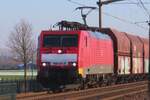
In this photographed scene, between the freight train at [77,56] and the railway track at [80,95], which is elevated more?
the freight train at [77,56]

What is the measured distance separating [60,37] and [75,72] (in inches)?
97.5

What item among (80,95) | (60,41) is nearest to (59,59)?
(60,41)

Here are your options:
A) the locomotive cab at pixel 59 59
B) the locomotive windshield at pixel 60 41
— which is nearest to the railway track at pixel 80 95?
the locomotive cab at pixel 59 59

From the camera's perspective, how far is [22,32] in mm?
51469

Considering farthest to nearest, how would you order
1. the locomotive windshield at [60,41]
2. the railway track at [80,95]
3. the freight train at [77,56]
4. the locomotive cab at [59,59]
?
the locomotive windshield at [60,41] < the freight train at [77,56] < the locomotive cab at [59,59] < the railway track at [80,95]

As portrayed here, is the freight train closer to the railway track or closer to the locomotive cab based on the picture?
the locomotive cab

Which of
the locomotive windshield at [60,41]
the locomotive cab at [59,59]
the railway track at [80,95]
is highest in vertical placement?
the locomotive windshield at [60,41]

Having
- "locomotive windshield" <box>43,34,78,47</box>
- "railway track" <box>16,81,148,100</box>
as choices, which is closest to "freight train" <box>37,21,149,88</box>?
"locomotive windshield" <box>43,34,78,47</box>

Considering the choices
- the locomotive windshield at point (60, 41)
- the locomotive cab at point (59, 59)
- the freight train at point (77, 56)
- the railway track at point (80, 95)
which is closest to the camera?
the railway track at point (80, 95)

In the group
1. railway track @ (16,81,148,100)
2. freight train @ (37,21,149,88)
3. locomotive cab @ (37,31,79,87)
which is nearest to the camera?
railway track @ (16,81,148,100)

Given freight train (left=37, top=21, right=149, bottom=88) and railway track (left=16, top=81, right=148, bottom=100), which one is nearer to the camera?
railway track (left=16, top=81, right=148, bottom=100)

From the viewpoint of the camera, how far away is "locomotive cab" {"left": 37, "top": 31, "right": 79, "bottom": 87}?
30.8 metres

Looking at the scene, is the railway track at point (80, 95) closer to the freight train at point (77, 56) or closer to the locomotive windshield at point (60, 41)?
the freight train at point (77, 56)

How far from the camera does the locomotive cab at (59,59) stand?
30750 mm
